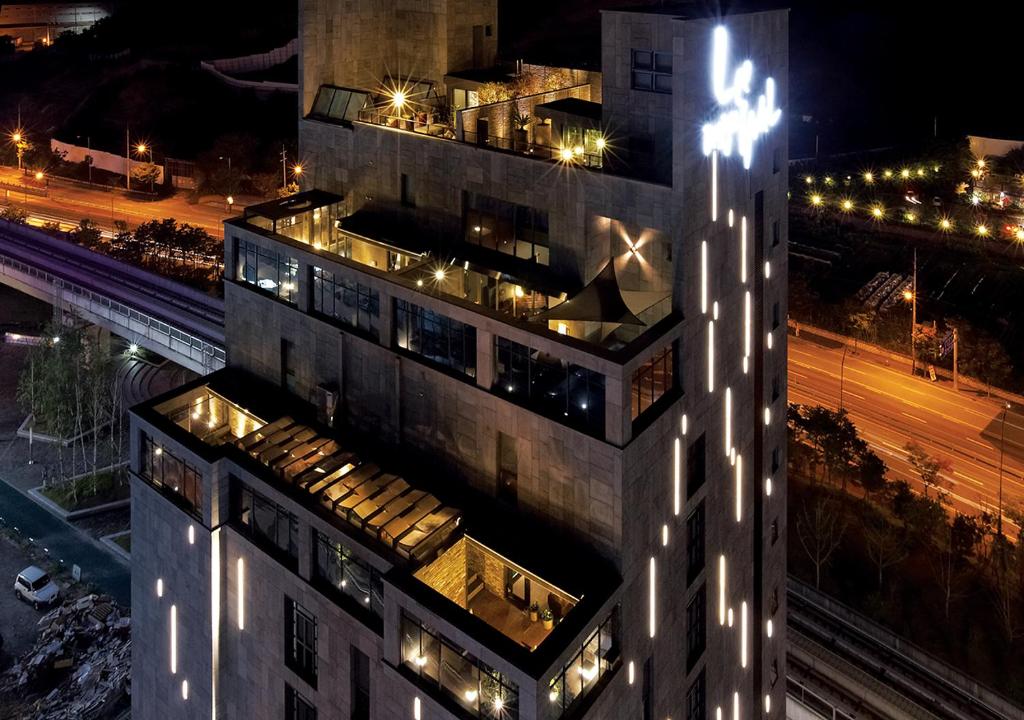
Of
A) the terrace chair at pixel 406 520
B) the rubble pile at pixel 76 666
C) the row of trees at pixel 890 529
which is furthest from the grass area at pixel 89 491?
the row of trees at pixel 890 529

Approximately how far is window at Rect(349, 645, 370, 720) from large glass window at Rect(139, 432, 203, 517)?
11.9m

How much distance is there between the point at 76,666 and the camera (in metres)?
63.2

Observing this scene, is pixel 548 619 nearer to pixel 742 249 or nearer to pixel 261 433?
pixel 261 433

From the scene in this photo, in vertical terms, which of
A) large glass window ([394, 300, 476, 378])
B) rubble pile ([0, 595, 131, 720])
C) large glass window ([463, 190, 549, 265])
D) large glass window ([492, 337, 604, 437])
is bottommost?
rubble pile ([0, 595, 131, 720])

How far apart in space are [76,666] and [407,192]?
4442 cm

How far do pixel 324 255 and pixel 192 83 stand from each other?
498 ft

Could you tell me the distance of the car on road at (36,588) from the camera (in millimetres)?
69375

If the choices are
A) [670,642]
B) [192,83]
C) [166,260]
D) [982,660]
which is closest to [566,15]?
[192,83]

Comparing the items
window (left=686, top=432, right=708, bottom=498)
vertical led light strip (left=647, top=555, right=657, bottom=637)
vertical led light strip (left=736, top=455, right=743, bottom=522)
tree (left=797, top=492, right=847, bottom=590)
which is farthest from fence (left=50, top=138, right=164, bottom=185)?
vertical led light strip (left=647, top=555, right=657, bottom=637)

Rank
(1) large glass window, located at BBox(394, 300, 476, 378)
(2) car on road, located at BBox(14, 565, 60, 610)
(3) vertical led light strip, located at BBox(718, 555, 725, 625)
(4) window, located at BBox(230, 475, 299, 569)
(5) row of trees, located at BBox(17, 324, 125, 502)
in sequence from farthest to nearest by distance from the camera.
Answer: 1. (5) row of trees, located at BBox(17, 324, 125, 502)
2. (2) car on road, located at BBox(14, 565, 60, 610)
3. (3) vertical led light strip, located at BBox(718, 555, 725, 625)
4. (4) window, located at BBox(230, 475, 299, 569)
5. (1) large glass window, located at BBox(394, 300, 476, 378)

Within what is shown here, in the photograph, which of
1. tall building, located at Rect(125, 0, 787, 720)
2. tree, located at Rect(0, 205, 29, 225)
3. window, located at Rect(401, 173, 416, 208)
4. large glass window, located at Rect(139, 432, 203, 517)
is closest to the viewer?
tall building, located at Rect(125, 0, 787, 720)

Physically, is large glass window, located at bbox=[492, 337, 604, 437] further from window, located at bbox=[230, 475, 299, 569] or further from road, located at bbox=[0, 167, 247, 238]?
road, located at bbox=[0, 167, 247, 238]

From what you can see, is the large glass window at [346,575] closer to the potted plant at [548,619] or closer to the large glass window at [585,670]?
the potted plant at [548,619]

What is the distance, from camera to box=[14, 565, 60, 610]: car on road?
69.4m
